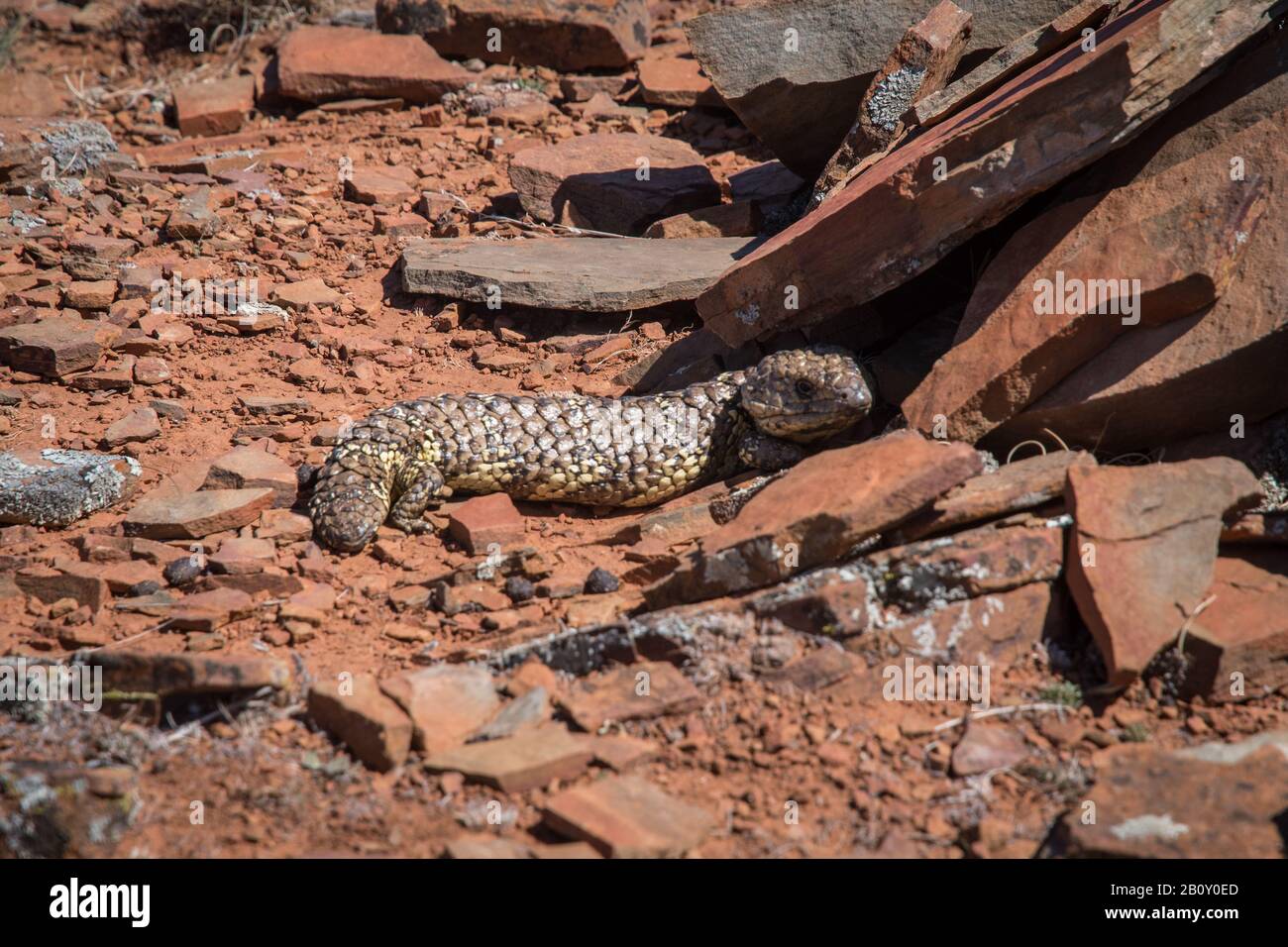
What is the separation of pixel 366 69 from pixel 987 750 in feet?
29.3

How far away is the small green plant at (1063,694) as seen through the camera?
169 inches

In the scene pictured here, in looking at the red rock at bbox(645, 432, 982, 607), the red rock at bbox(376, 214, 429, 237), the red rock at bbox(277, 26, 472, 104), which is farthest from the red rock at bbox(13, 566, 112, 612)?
the red rock at bbox(277, 26, 472, 104)

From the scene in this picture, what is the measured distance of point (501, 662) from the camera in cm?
455

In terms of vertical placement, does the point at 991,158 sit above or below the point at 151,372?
above

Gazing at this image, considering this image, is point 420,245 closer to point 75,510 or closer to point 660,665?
point 75,510

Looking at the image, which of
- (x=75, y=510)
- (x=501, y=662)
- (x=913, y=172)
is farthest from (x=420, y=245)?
(x=501, y=662)

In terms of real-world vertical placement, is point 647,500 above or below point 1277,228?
below

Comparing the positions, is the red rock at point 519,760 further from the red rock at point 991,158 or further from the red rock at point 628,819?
the red rock at point 991,158

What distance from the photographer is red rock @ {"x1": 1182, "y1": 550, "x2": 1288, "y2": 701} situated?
13.9ft

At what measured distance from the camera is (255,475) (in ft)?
20.1

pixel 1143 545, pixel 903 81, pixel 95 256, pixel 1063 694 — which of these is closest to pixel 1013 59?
pixel 903 81

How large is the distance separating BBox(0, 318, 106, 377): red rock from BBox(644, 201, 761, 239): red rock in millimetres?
3925

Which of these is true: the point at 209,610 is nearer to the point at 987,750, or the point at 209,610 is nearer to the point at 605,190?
the point at 987,750

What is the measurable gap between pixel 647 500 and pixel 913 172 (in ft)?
7.39
